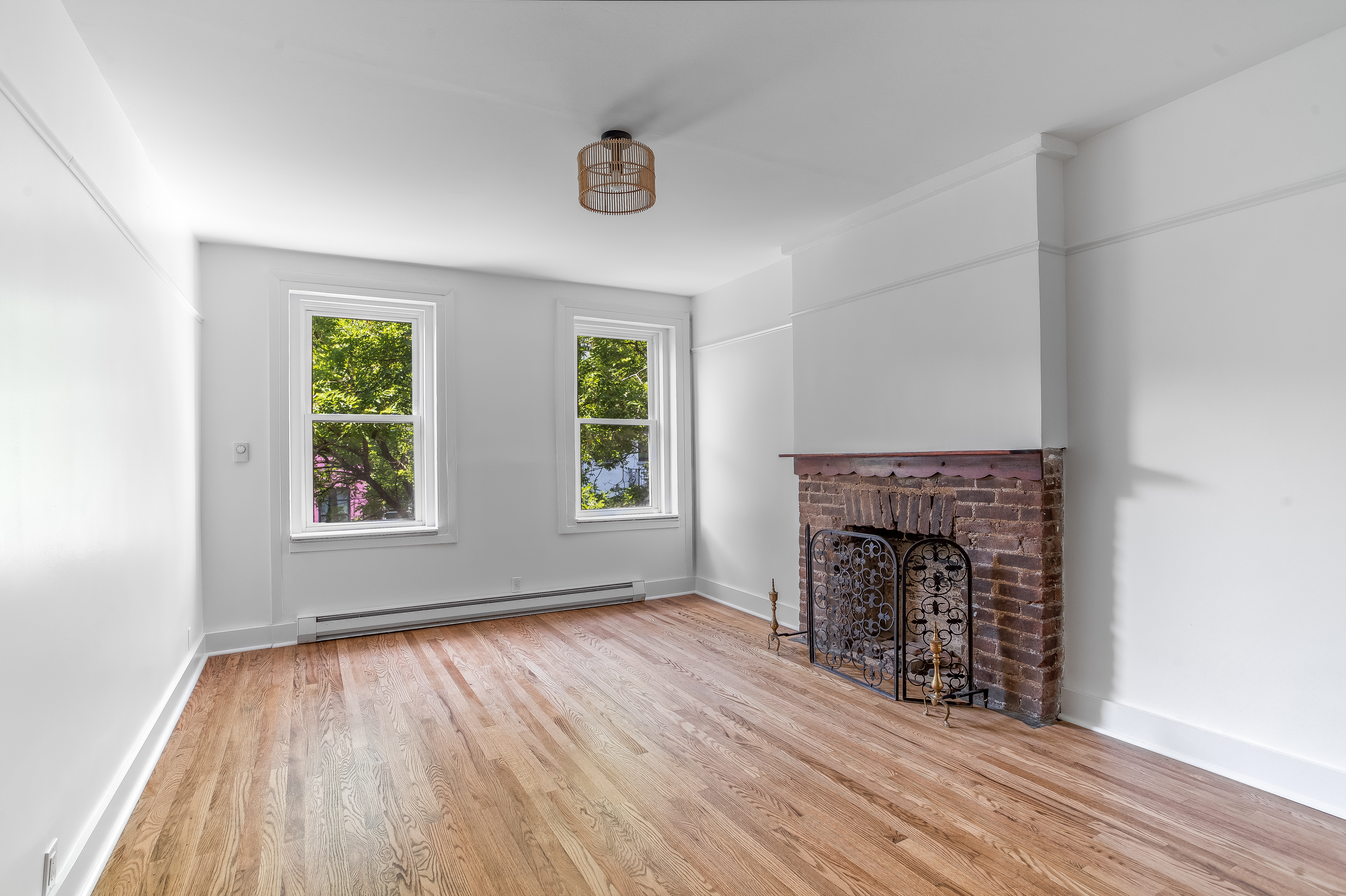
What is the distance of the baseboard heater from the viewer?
483cm

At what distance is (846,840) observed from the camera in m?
2.29

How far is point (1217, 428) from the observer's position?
9.17ft

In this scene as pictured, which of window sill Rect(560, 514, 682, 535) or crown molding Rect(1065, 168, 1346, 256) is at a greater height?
crown molding Rect(1065, 168, 1346, 256)

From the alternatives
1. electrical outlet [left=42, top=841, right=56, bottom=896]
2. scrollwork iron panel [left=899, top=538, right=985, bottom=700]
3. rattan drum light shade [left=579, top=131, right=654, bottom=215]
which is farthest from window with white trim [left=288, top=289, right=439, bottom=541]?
scrollwork iron panel [left=899, top=538, right=985, bottom=700]

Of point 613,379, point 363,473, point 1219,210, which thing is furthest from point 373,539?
point 1219,210

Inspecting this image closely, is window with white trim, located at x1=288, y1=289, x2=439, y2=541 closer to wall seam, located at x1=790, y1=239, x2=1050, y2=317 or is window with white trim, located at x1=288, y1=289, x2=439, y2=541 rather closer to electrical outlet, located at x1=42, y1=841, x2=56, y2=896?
wall seam, located at x1=790, y1=239, x2=1050, y2=317

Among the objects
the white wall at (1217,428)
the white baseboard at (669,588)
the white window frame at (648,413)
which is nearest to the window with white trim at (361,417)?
the white window frame at (648,413)

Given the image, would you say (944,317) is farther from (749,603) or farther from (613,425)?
(613,425)

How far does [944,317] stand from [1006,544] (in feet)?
3.90

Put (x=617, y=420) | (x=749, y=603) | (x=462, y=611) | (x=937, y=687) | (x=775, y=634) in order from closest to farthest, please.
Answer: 1. (x=937, y=687)
2. (x=775, y=634)
3. (x=462, y=611)
4. (x=749, y=603)
5. (x=617, y=420)

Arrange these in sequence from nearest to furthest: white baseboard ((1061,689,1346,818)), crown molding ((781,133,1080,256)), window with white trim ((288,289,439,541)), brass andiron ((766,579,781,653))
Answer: white baseboard ((1061,689,1346,818)), crown molding ((781,133,1080,256)), brass andiron ((766,579,781,653)), window with white trim ((288,289,439,541))

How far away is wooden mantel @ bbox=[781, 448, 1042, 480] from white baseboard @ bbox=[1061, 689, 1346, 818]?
1058 millimetres

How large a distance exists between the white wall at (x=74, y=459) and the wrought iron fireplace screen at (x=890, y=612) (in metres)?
3.20

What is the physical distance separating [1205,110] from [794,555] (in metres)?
3.35
